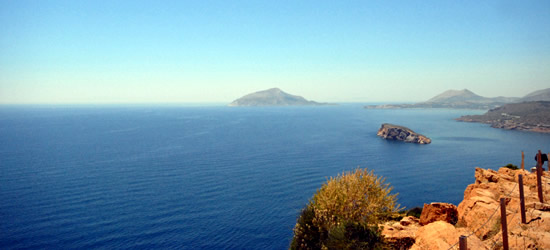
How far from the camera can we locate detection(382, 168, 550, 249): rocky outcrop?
658 inches

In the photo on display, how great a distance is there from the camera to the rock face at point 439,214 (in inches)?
984

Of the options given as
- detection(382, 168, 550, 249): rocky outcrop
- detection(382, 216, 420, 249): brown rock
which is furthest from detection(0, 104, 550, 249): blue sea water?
detection(382, 168, 550, 249): rocky outcrop

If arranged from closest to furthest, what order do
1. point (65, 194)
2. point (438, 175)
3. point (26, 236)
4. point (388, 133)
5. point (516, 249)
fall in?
1. point (516, 249)
2. point (26, 236)
3. point (65, 194)
4. point (438, 175)
5. point (388, 133)

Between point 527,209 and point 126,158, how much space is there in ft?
376

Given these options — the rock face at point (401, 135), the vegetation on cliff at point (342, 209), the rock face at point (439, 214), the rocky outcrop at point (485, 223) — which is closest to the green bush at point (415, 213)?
the rocky outcrop at point (485, 223)

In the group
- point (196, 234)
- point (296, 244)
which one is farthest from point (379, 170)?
point (296, 244)

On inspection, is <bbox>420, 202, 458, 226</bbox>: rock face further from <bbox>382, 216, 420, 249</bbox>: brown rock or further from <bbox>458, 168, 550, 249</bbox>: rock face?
<bbox>382, 216, 420, 249</bbox>: brown rock

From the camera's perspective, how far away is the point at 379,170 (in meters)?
97.8

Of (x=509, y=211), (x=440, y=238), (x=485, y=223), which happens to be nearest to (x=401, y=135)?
(x=509, y=211)

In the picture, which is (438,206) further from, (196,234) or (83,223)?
(83,223)

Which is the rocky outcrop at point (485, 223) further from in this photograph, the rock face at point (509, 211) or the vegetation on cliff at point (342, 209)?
the vegetation on cliff at point (342, 209)

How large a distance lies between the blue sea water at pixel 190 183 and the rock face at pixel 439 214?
29758 mm

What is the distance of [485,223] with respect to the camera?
1789 cm

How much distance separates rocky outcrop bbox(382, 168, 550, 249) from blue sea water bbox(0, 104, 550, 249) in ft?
100
